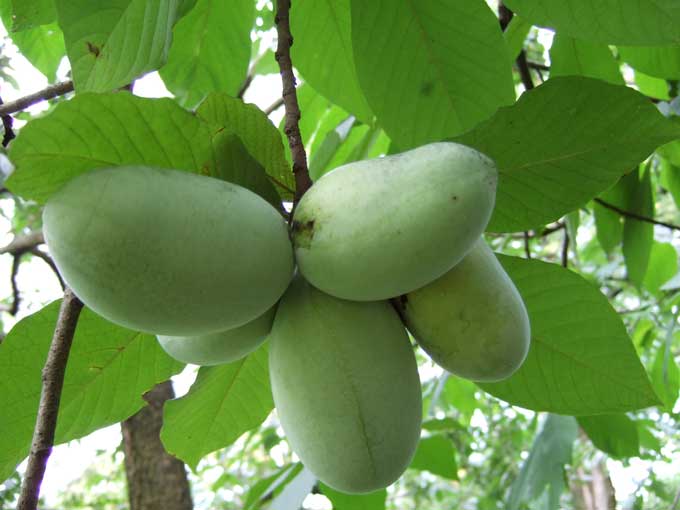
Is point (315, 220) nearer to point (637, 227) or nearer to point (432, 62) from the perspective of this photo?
point (432, 62)

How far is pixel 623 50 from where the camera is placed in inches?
67.6

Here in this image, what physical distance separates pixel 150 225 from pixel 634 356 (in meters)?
0.79

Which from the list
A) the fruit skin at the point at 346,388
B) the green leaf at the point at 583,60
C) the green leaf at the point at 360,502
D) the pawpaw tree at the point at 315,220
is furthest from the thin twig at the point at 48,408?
the green leaf at the point at 583,60

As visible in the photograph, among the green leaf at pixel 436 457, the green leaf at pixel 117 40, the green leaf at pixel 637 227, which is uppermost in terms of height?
the green leaf at pixel 117 40

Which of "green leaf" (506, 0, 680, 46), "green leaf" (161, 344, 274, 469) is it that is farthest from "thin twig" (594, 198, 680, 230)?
"green leaf" (161, 344, 274, 469)

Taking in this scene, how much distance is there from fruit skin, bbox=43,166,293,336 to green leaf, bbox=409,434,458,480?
1.13 meters

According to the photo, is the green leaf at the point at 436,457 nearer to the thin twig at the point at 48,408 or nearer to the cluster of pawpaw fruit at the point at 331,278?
the cluster of pawpaw fruit at the point at 331,278

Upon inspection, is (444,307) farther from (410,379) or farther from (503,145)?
(503,145)

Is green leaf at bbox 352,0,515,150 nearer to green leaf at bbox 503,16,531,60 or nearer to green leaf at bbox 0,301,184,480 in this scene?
green leaf at bbox 503,16,531,60

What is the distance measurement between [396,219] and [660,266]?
1.95 meters

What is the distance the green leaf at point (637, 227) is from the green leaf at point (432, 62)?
863 millimetres

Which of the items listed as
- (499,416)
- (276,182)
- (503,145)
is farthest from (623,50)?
(499,416)

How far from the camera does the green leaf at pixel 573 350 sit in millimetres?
1104

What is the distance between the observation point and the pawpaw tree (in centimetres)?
72
